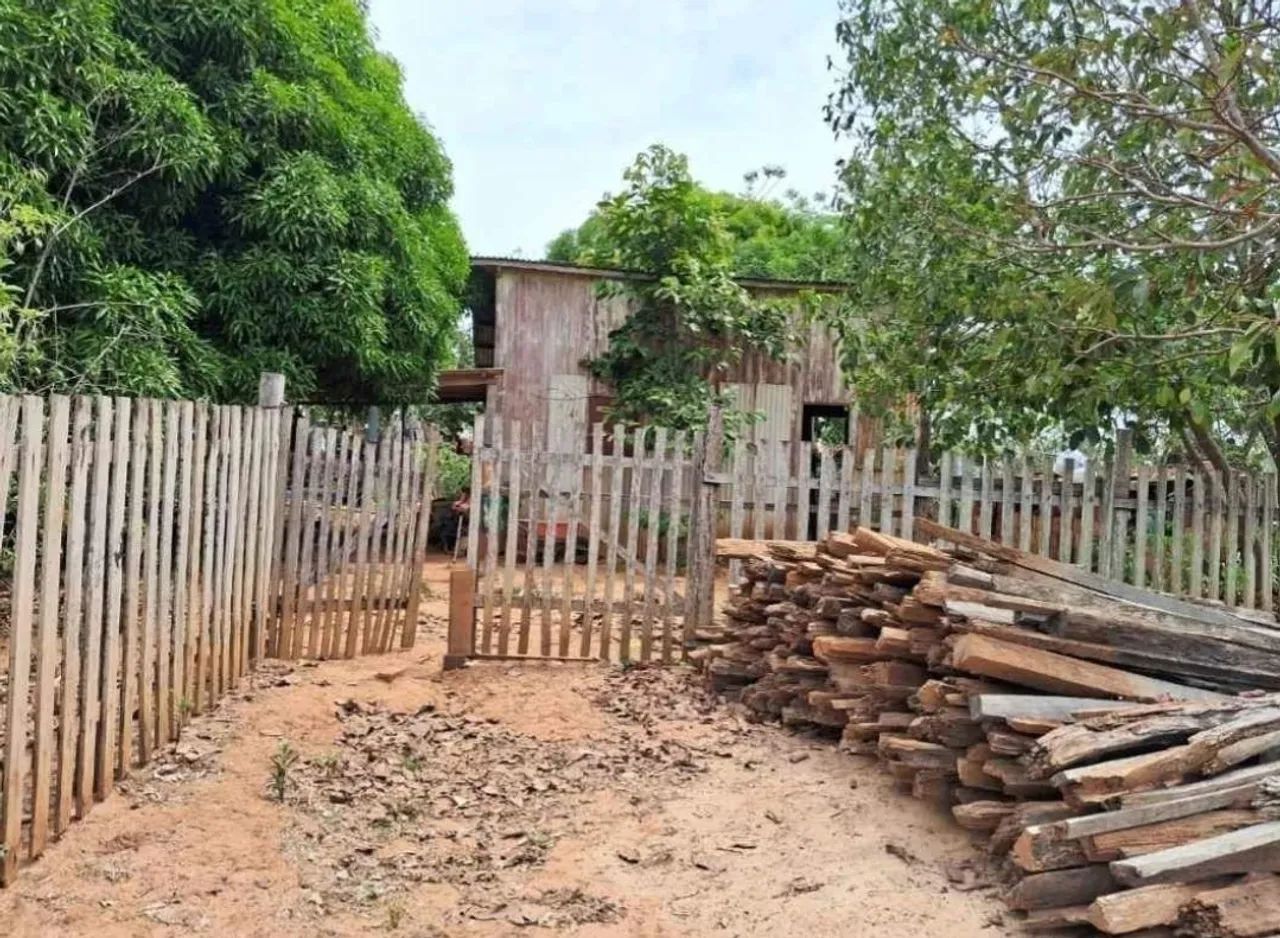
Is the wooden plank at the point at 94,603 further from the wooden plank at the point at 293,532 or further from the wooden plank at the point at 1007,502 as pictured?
the wooden plank at the point at 1007,502

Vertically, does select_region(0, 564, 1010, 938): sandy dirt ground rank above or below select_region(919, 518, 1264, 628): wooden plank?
below

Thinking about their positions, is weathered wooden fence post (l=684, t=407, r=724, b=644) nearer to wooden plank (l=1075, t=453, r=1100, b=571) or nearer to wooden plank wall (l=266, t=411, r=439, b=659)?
wooden plank wall (l=266, t=411, r=439, b=659)

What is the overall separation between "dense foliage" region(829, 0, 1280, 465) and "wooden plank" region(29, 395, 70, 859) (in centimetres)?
439

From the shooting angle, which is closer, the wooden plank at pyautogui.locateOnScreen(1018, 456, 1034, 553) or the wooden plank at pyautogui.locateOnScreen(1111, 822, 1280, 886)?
the wooden plank at pyautogui.locateOnScreen(1111, 822, 1280, 886)

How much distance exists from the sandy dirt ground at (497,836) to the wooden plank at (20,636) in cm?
21

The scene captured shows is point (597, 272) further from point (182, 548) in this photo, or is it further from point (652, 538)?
point (182, 548)

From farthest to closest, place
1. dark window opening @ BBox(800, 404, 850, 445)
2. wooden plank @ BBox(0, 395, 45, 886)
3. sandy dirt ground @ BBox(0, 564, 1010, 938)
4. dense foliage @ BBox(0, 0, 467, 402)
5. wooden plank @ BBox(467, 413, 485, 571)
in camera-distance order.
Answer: dark window opening @ BBox(800, 404, 850, 445) → dense foliage @ BBox(0, 0, 467, 402) → wooden plank @ BBox(467, 413, 485, 571) → sandy dirt ground @ BBox(0, 564, 1010, 938) → wooden plank @ BBox(0, 395, 45, 886)

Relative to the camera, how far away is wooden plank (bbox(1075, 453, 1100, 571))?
6305 millimetres

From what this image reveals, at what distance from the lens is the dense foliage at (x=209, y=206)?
7.09 metres

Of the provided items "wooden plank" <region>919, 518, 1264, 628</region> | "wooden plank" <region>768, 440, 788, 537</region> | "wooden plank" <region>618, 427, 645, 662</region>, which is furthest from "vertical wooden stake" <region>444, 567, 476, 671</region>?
"wooden plank" <region>919, 518, 1264, 628</region>

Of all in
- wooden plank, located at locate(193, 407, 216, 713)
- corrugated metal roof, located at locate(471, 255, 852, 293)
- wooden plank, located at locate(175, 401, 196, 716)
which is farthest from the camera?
corrugated metal roof, located at locate(471, 255, 852, 293)

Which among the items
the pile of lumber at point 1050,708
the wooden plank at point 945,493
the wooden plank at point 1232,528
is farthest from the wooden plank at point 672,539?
the wooden plank at point 1232,528

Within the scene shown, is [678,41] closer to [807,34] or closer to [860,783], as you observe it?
[807,34]

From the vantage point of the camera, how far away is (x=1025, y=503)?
6312mm
